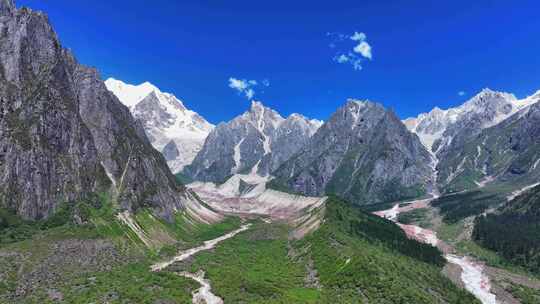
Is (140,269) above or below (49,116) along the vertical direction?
below

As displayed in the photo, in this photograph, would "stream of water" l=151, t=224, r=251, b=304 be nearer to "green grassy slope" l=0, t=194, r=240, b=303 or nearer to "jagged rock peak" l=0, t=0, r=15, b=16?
"green grassy slope" l=0, t=194, r=240, b=303

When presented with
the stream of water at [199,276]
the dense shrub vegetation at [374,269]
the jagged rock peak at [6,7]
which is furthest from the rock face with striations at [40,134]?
the dense shrub vegetation at [374,269]

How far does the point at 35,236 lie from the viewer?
452ft

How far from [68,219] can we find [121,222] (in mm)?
20198

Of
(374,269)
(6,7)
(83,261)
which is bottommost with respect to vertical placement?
(83,261)

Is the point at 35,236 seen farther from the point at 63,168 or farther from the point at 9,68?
the point at 9,68

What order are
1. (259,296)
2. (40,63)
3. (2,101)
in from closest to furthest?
(259,296) → (2,101) → (40,63)

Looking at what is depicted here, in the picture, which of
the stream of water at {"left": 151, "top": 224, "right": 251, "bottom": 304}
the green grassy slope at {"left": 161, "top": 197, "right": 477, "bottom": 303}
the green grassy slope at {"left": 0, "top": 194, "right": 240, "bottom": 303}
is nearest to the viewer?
the green grassy slope at {"left": 0, "top": 194, "right": 240, "bottom": 303}

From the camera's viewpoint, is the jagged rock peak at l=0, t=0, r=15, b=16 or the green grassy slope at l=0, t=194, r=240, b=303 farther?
the jagged rock peak at l=0, t=0, r=15, b=16

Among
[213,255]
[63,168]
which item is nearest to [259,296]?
[213,255]

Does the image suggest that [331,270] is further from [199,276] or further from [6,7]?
[6,7]

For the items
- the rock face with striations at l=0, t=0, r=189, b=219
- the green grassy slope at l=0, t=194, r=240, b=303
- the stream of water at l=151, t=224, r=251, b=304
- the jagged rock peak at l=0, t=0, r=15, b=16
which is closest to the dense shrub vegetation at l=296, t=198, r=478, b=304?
the stream of water at l=151, t=224, r=251, b=304

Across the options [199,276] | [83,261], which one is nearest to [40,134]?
[83,261]

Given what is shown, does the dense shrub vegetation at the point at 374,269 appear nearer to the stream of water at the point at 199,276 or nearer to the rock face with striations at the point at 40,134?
the stream of water at the point at 199,276
